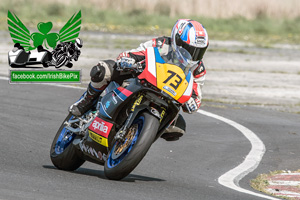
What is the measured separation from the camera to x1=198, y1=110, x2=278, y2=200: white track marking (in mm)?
7750

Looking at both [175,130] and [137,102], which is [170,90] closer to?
[137,102]

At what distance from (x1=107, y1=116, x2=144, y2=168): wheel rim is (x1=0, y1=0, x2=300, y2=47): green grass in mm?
23996

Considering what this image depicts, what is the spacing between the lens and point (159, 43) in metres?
7.29

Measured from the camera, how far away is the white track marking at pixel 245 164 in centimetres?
775

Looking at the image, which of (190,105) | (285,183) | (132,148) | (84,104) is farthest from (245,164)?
(132,148)

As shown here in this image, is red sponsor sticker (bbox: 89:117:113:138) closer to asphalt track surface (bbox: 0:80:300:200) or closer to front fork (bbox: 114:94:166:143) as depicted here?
front fork (bbox: 114:94:166:143)

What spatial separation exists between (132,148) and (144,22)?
29087mm

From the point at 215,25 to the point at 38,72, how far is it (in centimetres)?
1879

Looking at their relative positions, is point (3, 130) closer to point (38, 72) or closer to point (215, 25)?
point (38, 72)

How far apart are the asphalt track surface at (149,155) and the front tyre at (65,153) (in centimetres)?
12

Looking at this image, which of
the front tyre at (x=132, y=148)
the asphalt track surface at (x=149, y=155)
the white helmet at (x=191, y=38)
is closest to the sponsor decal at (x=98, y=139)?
the front tyre at (x=132, y=148)

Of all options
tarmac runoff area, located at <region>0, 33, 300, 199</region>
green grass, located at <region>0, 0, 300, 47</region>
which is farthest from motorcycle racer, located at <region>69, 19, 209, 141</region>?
green grass, located at <region>0, 0, 300, 47</region>

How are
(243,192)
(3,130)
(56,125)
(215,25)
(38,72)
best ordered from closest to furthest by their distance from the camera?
(243,192)
(3,130)
(56,125)
(38,72)
(215,25)

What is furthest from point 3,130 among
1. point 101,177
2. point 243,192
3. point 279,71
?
point 279,71
